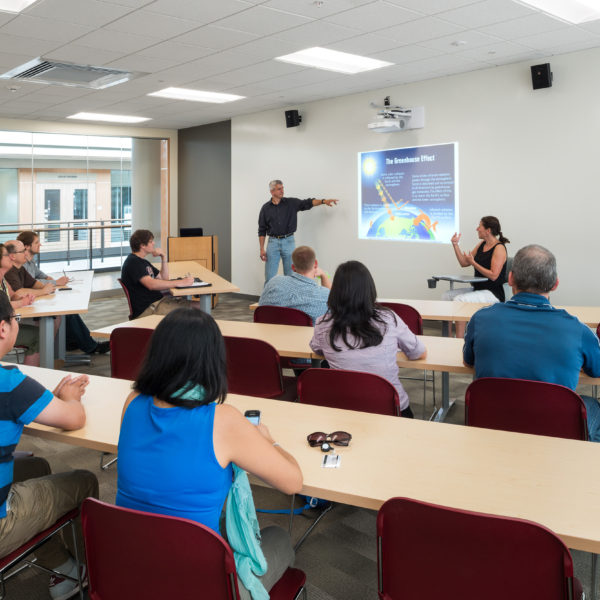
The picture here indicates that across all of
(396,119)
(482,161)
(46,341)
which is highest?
(396,119)

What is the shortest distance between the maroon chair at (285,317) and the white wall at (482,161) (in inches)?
142

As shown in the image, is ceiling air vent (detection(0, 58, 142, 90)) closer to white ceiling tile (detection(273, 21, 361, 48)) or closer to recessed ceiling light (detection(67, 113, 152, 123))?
white ceiling tile (detection(273, 21, 361, 48))

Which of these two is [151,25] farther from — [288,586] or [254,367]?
[288,586]

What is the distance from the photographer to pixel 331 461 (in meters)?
1.91

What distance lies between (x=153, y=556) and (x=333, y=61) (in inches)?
249

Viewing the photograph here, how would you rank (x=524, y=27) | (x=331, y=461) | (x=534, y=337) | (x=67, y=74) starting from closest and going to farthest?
1. (x=331, y=461)
2. (x=534, y=337)
3. (x=524, y=27)
4. (x=67, y=74)

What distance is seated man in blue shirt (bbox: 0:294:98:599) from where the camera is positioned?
1900 millimetres

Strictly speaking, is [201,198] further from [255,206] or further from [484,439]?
[484,439]

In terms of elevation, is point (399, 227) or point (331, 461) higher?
point (399, 227)

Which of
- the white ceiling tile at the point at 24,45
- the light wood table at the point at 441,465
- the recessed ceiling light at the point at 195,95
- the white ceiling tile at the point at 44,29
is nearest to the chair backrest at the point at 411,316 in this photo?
the light wood table at the point at 441,465

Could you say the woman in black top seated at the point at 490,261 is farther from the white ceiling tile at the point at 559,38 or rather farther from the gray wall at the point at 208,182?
Result: the gray wall at the point at 208,182

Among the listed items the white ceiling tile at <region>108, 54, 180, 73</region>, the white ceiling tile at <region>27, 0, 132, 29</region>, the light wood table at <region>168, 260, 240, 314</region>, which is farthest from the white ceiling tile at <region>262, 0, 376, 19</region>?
the light wood table at <region>168, 260, 240, 314</region>

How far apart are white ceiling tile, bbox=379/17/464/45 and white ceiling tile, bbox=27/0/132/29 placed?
2.30 metres

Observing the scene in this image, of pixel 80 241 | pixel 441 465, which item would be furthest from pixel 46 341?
pixel 80 241
